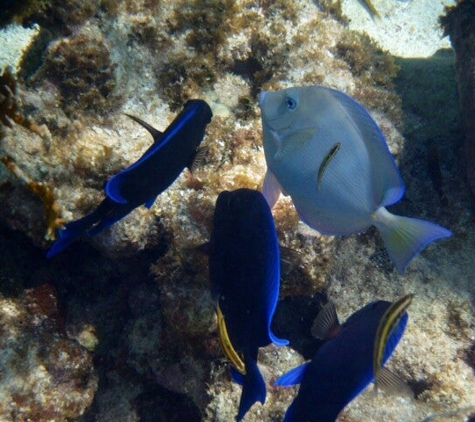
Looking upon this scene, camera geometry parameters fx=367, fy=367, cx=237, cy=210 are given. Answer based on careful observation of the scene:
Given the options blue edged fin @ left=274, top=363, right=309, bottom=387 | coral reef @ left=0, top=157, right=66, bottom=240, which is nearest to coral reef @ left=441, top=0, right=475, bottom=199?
blue edged fin @ left=274, top=363, right=309, bottom=387

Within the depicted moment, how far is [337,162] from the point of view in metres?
1.73

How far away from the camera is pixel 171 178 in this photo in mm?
2086

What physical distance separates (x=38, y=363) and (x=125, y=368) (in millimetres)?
864

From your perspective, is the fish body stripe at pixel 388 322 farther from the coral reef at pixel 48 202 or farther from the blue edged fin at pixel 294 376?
the coral reef at pixel 48 202

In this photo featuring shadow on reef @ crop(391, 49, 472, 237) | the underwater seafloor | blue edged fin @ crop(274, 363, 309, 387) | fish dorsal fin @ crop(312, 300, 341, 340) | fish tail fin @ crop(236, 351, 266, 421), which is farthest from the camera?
shadow on reef @ crop(391, 49, 472, 237)

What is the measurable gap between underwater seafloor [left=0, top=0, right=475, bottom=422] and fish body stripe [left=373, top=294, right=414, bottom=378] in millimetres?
1337

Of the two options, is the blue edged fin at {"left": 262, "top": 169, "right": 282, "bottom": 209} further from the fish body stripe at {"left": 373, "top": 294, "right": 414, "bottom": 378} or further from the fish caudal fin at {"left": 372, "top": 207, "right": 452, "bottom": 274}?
the fish body stripe at {"left": 373, "top": 294, "right": 414, "bottom": 378}

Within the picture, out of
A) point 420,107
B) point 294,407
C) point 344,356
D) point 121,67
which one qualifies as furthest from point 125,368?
point 420,107

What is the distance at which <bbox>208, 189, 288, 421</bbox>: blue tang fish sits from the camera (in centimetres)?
159

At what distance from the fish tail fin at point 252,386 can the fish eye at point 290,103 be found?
121 centimetres

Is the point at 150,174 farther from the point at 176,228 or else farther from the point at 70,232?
the point at 176,228

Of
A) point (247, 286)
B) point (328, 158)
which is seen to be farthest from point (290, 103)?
point (247, 286)

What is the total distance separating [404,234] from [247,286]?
0.74m

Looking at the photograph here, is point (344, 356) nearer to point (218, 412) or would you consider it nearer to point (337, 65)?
point (218, 412)
